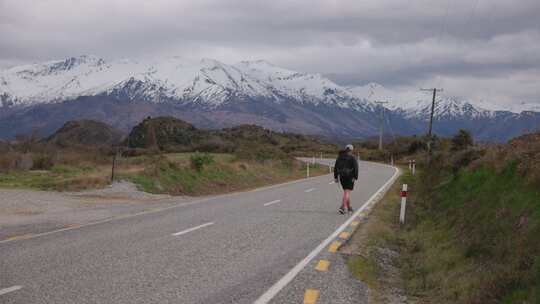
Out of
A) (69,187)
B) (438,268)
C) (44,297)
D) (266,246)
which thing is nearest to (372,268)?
(438,268)

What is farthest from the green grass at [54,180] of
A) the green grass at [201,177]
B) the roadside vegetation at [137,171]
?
the green grass at [201,177]

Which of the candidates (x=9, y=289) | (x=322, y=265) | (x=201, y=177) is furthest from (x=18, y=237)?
(x=201, y=177)

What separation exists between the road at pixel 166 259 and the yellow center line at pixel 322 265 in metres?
0.30

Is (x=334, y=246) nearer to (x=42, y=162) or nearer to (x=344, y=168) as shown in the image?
(x=344, y=168)

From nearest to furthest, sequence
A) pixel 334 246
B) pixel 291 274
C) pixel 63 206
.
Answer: pixel 291 274 → pixel 334 246 → pixel 63 206

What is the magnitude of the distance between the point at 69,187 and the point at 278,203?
768 centimetres

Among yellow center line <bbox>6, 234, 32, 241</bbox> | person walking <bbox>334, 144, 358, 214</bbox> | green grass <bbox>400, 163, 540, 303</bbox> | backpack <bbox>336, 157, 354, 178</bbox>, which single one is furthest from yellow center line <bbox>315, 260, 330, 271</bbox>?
backpack <bbox>336, 157, 354, 178</bbox>

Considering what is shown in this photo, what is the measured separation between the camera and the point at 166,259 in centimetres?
848

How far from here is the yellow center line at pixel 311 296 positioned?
21.5 ft

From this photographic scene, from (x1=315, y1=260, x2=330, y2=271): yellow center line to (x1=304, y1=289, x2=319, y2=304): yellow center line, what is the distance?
1.21 meters

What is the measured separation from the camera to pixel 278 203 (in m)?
17.9

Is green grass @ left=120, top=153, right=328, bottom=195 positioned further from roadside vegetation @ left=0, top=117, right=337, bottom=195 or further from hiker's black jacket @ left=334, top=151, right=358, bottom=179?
hiker's black jacket @ left=334, top=151, right=358, bottom=179

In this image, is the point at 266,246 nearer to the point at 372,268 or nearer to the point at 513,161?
the point at 372,268

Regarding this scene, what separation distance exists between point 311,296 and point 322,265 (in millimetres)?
1720
